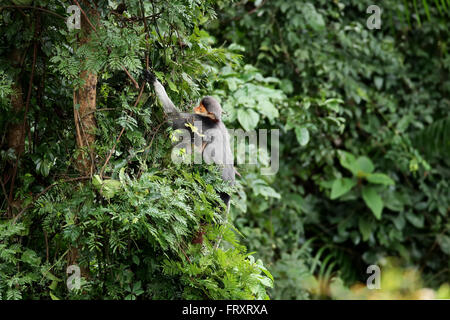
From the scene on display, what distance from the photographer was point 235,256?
1440mm

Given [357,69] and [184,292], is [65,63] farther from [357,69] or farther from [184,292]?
[357,69]

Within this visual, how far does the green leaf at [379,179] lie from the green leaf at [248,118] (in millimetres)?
1978

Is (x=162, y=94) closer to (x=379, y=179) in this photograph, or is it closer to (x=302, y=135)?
(x=302, y=135)

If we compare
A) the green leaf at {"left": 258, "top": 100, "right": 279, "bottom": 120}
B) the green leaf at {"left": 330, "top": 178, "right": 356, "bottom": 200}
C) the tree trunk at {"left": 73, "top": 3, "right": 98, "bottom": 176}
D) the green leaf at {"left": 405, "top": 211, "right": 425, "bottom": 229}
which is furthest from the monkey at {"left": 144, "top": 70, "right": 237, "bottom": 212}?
the green leaf at {"left": 405, "top": 211, "right": 425, "bottom": 229}

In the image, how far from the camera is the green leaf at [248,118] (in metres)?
2.65

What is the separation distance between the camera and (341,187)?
4168 mm

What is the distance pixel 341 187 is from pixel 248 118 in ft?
5.91

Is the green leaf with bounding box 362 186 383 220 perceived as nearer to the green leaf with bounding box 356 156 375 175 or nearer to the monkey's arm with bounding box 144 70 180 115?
the green leaf with bounding box 356 156 375 175

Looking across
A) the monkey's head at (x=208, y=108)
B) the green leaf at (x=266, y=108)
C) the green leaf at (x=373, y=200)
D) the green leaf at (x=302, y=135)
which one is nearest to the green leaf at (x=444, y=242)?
the green leaf at (x=373, y=200)

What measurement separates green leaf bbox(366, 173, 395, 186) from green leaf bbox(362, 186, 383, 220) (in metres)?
0.10

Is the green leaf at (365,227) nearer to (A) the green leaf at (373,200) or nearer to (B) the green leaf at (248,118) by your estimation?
(A) the green leaf at (373,200)

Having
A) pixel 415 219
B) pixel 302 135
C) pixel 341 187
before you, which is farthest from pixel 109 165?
pixel 415 219
